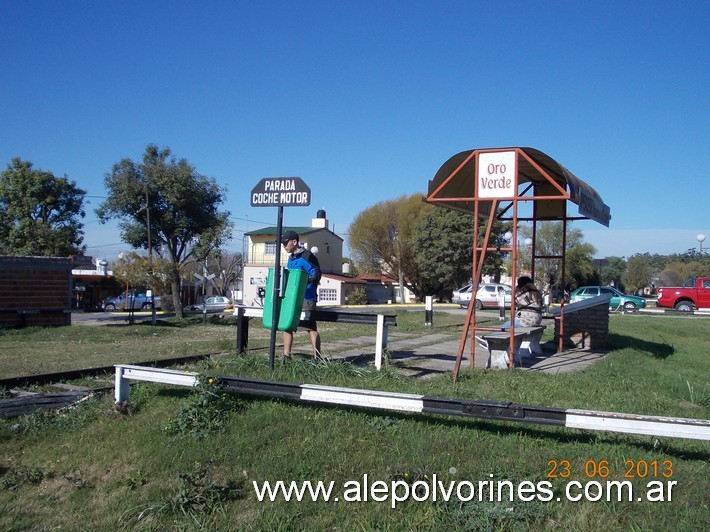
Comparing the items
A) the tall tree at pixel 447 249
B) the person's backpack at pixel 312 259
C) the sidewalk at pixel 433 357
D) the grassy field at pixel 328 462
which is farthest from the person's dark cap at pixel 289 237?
the tall tree at pixel 447 249

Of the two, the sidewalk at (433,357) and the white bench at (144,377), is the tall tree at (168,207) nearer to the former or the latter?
the sidewalk at (433,357)

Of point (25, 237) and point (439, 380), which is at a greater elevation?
point (25, 237)

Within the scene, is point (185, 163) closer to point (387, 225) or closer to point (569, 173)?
point (569, 173)

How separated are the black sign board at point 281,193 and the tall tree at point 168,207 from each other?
2054 centimetres

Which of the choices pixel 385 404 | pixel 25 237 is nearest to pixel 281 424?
pixel 385 404

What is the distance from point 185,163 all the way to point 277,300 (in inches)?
890

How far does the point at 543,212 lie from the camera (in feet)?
40.9

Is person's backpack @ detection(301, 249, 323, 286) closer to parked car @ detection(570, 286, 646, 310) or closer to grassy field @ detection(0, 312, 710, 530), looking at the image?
grassy field @ detection(0, 312, 710, 530)

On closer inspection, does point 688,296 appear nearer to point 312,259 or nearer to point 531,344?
point 531,344

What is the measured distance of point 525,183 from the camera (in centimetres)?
1167

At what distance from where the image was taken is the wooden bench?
7.94 meters

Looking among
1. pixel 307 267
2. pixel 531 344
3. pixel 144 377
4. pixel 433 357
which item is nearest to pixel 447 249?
pixel 531 344

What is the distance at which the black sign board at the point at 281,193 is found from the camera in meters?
7.20

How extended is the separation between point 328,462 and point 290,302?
287cm
